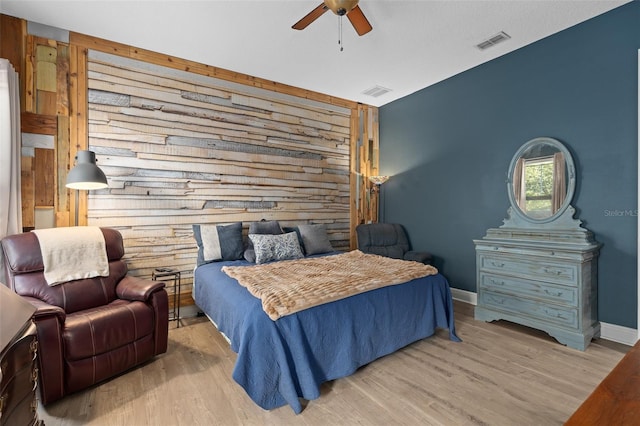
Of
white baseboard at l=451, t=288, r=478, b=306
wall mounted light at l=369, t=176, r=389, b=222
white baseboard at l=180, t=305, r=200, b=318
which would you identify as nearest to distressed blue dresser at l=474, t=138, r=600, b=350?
white baseboard at l=451, t=288, r=478, b=306

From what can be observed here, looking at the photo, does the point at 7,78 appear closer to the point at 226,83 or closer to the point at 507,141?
the point at 226,83

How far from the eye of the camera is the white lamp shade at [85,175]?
270 centimetres

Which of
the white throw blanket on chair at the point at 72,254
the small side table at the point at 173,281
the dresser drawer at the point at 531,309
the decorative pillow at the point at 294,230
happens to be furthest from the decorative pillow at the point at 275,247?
the dresser drawer at the point at 531,309

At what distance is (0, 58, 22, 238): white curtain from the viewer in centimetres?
252

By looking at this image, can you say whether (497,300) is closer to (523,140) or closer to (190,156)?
(523,140)

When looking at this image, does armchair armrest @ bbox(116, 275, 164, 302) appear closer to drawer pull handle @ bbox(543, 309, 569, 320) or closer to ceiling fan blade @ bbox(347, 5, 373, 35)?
ceiling fan blade @ bbox(347, 5, 373, 35)

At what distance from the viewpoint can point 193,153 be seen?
3.82m

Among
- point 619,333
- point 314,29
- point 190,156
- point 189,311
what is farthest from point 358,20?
point 619,333

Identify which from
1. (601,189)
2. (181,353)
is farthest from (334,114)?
(181,353)

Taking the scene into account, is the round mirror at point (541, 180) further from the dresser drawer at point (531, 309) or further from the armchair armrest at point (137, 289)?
the armchair armrest at point (137, 289)

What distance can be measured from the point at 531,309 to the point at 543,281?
0.31m

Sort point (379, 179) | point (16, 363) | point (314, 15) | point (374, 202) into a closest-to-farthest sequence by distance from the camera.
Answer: point (16, 363) → point (314, 15) → point (379, 179) → point (374, 202)

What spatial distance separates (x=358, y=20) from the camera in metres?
2.40

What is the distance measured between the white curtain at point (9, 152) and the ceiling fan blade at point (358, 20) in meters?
2.84
